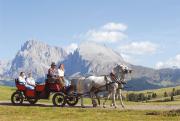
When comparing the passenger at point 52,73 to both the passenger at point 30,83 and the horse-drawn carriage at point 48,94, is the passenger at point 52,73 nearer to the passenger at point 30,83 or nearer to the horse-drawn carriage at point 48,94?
the horse-drawn carriage at point 48,94

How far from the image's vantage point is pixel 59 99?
32.1 metres

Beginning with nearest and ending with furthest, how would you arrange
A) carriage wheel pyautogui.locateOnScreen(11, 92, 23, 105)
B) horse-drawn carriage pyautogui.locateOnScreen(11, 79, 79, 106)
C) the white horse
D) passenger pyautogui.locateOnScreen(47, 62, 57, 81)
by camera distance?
the white horse
horse-drawn carriage pyautogui.locateOnScreen(11, 79, 79, 106)
passenger pyautogui.locateOnScreen(47, 62, 57, 81)
carriage wheel pyautogui.locateOnScreen(11, 92, 23, 105)

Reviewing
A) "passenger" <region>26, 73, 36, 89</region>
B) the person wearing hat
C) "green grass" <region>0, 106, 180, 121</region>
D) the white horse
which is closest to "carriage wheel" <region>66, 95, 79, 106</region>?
the white horse

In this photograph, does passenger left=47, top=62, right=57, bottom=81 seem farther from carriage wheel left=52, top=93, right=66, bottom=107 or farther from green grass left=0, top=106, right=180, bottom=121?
green grass left=0, top=106, right=180, bottom=121

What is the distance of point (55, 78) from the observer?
106 feet

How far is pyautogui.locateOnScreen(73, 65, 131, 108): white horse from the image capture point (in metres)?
31.2

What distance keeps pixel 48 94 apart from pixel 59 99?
118 centimetres

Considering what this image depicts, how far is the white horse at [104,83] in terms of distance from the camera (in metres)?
31.2

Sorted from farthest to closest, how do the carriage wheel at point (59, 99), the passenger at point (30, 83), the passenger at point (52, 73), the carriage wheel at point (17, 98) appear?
the carriage wheel at point (17, 98), the passenger at point (30, 83), the passenger at point (52, 73), the carriage wheel at point (59, 99)

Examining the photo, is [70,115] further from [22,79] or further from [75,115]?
[22,79]

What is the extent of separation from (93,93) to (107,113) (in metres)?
5.82

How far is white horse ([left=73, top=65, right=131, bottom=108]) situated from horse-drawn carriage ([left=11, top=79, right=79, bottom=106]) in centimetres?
103

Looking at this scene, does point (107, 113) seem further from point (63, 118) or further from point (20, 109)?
point (20, 109)

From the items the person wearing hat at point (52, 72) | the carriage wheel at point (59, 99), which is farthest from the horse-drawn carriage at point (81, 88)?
the person wearing hat at point (52, 72)
